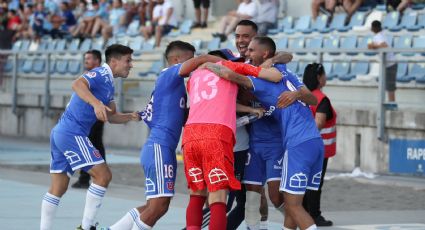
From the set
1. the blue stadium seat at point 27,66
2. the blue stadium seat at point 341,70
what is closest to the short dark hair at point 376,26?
the blue stadium seat at point 341,70

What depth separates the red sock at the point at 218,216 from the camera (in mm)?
9242

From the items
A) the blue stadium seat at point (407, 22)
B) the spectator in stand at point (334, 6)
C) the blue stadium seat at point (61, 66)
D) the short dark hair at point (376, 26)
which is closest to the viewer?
the short dark hair at point (376, 26)

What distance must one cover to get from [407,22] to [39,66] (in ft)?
31.8

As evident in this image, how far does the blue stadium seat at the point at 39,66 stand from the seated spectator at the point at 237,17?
13.7 ft

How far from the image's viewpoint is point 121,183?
59.5 ft

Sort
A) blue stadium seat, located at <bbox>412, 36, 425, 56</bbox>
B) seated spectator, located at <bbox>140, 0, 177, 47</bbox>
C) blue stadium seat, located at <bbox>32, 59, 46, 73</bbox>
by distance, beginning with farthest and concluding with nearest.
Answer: seated spectator, located at <bbox>140, 0, 177, 47</bbox> < blue stadium seat, located at <bbox>32, 59, 46, 73</bbox> < blue stadium seat, located at <bbox>412, 36, 425, 56</bbox>

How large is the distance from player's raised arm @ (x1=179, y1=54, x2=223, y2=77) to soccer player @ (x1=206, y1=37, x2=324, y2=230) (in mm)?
414

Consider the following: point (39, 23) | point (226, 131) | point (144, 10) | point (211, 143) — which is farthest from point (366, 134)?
point (39, 23)

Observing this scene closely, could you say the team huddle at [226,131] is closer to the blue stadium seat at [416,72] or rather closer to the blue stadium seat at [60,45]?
the blue stadium seat at [416,72]

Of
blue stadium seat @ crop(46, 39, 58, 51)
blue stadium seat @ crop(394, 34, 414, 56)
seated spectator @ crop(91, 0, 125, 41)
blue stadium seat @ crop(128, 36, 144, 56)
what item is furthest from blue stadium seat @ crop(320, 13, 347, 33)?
blue stadium seat @ crop(46, 39, 58, 51)

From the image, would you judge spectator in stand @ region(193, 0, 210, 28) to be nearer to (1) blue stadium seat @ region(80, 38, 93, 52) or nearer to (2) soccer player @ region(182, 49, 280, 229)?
(1) blue stadium seat @ region(80, 38, 93, 52)

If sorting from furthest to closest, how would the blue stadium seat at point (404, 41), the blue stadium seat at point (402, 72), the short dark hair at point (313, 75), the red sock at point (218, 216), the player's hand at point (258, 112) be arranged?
1. the blue stadium seat at point (404, 41)
2. the blue stadium seat at point (402, 72)
3. the short dark hair at point (313, 75)
4. the player's hand at point (258, 112)
5. the red sock at point (218, 216)

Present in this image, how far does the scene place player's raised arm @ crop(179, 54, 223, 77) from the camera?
9.70 m

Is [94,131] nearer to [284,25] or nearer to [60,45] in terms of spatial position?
[284,25]
